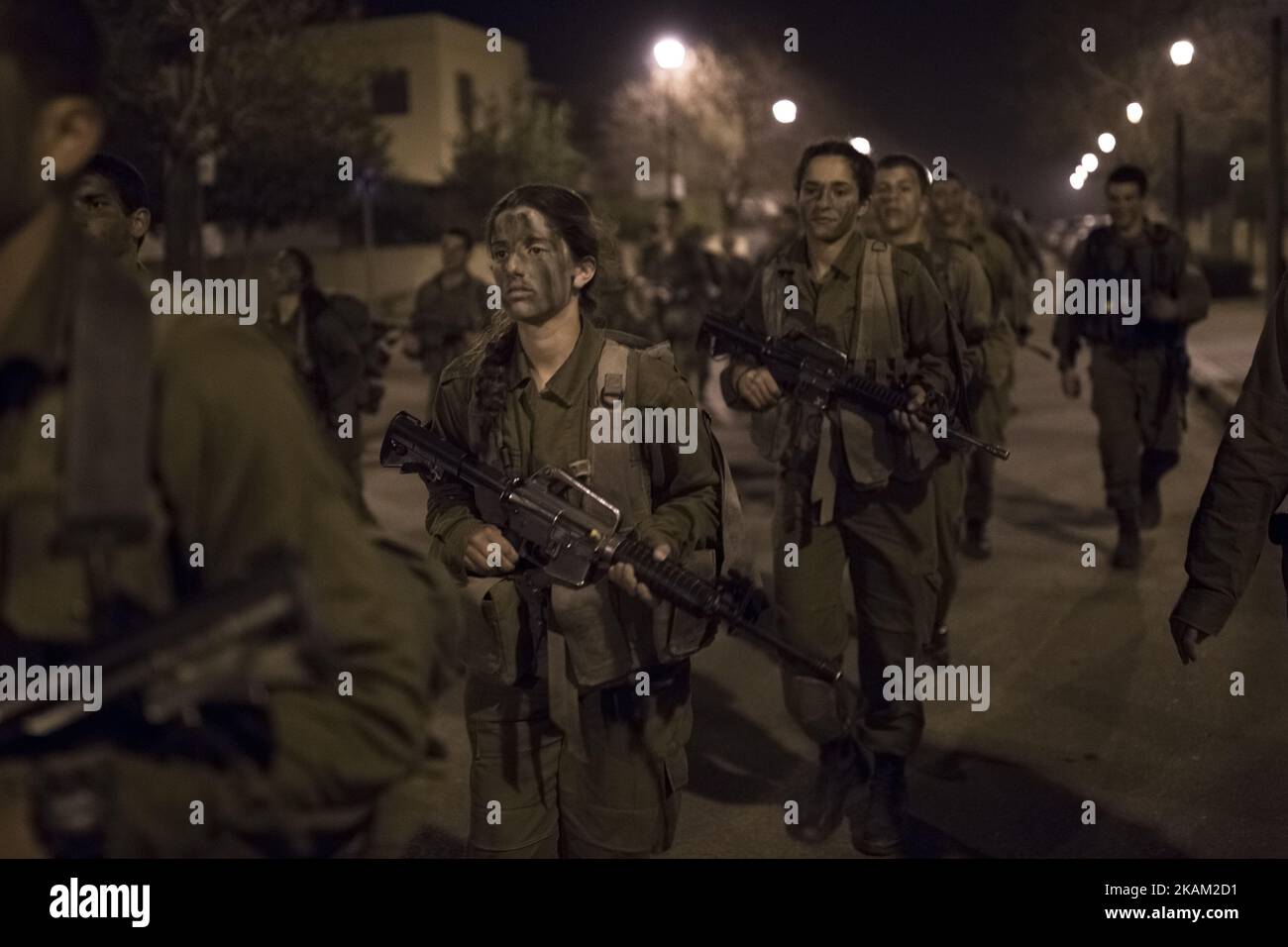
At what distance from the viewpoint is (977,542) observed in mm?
9805

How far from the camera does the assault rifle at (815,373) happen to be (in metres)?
5.43

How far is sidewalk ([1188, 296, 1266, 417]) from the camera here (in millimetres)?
16453

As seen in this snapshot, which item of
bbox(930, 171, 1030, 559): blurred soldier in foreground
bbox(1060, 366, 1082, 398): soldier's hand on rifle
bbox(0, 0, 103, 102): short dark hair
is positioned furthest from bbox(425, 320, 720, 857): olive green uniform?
bbox(1060, 366, 1082, 398): soldier's hand on rifle

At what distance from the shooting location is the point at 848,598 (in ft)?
28.9

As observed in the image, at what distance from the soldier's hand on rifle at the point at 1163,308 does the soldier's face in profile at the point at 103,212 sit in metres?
6.16

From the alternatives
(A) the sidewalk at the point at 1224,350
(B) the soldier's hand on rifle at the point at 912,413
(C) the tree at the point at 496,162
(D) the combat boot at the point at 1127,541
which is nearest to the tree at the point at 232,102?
(D) the combat boot at the point at 1127,541

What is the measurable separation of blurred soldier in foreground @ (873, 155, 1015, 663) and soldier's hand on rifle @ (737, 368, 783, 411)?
2.14 ft

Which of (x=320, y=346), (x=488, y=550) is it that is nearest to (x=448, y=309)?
(x=320, y=346)

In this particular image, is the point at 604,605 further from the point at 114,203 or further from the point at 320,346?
the point at 320,346

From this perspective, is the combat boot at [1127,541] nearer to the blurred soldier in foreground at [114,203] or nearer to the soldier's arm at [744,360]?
the soldier's arm at [744,360]

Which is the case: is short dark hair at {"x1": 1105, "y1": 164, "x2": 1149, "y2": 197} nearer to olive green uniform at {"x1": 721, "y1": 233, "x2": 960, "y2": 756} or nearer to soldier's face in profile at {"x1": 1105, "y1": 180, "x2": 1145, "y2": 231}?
soldier's face in profile at {"x1": 1105, "y1": 180, "x2": 1145, "y2": 231}

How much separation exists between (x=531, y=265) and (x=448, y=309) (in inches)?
390
